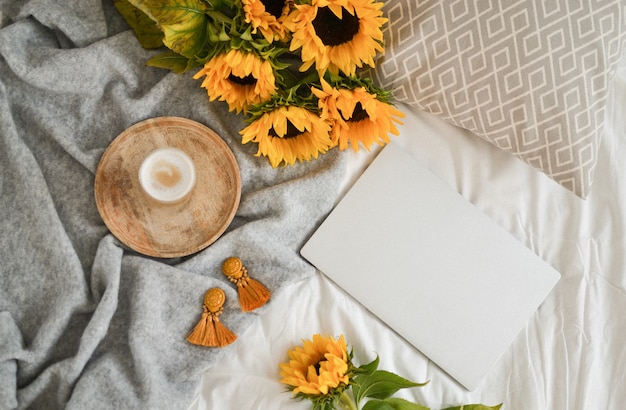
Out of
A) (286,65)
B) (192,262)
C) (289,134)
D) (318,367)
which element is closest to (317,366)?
(318,367)

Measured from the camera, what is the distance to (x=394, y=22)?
2.87 ft

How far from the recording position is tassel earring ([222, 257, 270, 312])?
2.99 feet

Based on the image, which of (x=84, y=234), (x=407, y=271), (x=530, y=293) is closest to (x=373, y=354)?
(x=407, y=271)

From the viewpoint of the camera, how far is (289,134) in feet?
2.87

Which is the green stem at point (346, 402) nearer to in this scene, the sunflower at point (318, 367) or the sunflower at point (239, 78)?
the sunflower at point (318, 367)

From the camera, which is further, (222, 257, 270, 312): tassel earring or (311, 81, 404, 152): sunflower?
(222, 257, 270, 312): tassel earring

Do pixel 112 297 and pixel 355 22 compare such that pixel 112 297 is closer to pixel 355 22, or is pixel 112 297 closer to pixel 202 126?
pixel 202 126

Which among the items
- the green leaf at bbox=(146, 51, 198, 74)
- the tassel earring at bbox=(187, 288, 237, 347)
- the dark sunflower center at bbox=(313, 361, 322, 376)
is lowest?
the tassel earring at bbox=(187, 288, 237, 347)

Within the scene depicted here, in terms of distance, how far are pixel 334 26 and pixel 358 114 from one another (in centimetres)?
15

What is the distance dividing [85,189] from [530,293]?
0.80 m

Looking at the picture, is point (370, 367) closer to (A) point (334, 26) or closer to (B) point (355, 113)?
(B) point (355, 113)

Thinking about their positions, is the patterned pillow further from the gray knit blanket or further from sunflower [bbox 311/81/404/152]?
the gray knit blanket

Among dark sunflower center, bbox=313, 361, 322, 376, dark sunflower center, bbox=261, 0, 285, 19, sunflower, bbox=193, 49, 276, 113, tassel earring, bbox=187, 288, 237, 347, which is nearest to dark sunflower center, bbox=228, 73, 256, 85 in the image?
sunflower, bbox=193, 49, 276, 113

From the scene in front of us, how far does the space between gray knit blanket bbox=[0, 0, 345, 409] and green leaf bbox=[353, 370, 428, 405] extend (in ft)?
0.58
